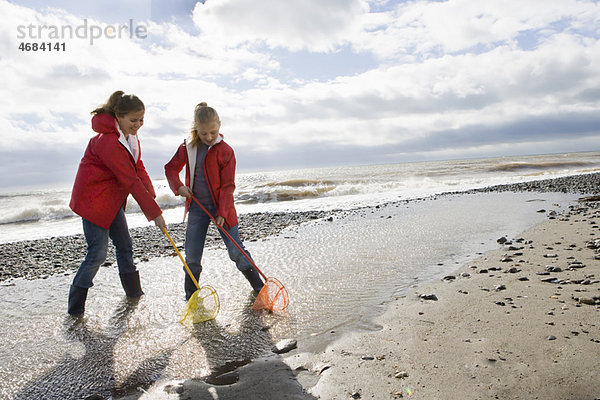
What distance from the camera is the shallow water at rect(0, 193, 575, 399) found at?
9.29 feet

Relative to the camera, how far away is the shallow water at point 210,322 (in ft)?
9.29

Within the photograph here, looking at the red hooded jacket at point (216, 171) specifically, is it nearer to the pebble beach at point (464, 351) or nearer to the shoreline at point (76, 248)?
the pebble beach at point (464, 351)

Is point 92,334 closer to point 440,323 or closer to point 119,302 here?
point 119,302

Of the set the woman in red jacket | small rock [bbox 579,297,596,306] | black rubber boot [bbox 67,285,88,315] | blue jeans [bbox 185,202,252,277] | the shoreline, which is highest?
the woman in red jacket

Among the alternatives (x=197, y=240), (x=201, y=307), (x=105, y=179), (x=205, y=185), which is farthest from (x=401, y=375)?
(x=105, y=179)

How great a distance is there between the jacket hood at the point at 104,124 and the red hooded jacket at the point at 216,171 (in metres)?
0.66

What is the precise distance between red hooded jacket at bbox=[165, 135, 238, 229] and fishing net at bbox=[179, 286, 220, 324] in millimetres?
799

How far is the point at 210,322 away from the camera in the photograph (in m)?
3.64

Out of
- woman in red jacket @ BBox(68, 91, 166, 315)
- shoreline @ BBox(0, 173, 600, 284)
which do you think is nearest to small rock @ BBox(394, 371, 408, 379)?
woman in red jacket @ BBox(68, 91, 166, 315)


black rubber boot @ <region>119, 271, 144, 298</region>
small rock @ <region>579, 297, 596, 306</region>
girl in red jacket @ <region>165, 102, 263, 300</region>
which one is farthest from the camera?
black rubber boot @ <region>119, 271, 144, 298</region>

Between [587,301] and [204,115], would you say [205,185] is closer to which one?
[204,115]

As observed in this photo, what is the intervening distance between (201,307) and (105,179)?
5.34 ft

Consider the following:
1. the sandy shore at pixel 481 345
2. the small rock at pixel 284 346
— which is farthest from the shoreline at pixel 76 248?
the sandy shore at pixel 481 345

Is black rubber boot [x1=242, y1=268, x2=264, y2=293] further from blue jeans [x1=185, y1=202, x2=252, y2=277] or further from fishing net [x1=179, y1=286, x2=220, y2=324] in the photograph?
fishing net [x1=179, y1=286, x2=220, y2=324]
